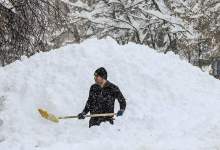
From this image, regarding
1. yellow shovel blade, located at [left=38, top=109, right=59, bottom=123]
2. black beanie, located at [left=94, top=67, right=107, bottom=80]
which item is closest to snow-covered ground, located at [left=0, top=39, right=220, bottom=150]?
yellow shovel blade, located at [left=38, top=109, right=59, bottom=123]

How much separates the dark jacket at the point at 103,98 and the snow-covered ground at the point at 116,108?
1.06ft

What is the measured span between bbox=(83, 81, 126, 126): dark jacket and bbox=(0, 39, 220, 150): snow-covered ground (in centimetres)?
32

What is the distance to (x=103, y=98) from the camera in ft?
30.1

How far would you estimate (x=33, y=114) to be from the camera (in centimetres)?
1141

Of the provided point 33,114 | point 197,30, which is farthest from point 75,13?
point 33,114

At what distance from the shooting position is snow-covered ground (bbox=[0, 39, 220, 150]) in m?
8.70

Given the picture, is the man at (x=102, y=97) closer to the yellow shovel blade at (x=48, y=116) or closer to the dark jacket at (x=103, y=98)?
the dark jacket at (x=103, y=98)

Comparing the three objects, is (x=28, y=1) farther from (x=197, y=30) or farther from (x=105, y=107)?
(x=197, y=30)

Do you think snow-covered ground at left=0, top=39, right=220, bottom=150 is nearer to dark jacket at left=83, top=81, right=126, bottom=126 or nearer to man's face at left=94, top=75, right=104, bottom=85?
dark jacket at left=83, top=81, right=126, bottom=126

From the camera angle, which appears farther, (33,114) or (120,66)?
(120,66)

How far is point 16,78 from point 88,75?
170 cm

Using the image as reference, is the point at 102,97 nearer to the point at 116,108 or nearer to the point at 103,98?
the point at 103,98

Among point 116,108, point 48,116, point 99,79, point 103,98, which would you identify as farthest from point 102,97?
point 116,108

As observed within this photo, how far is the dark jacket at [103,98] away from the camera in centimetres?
911
